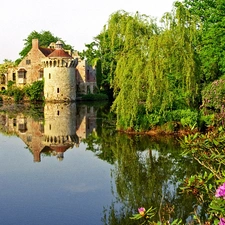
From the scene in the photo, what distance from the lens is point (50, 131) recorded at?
2241 centimetres

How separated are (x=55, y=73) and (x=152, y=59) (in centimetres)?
3005

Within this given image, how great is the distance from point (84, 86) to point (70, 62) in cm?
798

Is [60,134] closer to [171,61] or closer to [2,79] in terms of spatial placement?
[171,61]

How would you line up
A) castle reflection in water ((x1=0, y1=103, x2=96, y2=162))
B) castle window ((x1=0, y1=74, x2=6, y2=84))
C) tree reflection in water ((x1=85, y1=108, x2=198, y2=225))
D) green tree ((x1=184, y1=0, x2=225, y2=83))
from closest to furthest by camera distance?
1. tree reflection in water ((x1=85, y1=108, x2=198, y2=225))
2. castle reflection in water ((x1=0, y1=103, x2=96, y2=162))
3. green tree ((x1=184, y1=0, x2=225, y2=83))
4. castle window ((x1=0, y1=74, x2=6, y2=84))

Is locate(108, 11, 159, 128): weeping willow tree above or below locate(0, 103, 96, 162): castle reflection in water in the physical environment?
above

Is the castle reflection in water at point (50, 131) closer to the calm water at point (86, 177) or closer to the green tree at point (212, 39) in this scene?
the calm water at point (86, 177)

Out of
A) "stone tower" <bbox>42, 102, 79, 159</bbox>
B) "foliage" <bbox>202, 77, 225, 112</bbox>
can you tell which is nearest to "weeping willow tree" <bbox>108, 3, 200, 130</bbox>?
"foliage" <bbox>202, 77, 225, 112</bbox>

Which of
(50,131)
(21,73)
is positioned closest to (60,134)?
(50,131)

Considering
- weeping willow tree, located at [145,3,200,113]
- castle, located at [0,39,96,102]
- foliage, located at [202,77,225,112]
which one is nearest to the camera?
weeping willow tree, located at [145,3,200,113]

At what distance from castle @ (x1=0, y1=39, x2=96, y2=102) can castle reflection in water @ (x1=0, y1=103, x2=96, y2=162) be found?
18.2 metres

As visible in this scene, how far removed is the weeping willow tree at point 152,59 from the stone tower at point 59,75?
28.1 m

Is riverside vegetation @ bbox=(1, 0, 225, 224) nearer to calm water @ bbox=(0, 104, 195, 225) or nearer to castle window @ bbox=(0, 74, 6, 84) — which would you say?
calm water @ bbox=(0, 104, 195, 225)

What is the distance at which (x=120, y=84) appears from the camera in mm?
19719

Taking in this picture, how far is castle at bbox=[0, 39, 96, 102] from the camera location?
47.5 m
